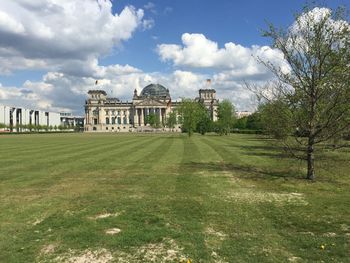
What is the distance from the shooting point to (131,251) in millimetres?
9125

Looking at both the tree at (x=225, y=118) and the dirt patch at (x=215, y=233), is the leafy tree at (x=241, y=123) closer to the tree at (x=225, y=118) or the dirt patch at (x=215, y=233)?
the tree at (x=225, y=118)

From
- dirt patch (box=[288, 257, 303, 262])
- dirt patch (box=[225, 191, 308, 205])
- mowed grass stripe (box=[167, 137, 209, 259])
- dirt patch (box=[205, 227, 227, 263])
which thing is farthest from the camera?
dirt patch (box=[225, 191, 308, 205])

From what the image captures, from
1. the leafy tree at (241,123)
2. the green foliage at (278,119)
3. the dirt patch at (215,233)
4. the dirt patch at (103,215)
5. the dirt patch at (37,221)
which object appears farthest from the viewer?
the leafy tree at (241,123)

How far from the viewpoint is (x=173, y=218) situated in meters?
12.1

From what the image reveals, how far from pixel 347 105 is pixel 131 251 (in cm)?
1420

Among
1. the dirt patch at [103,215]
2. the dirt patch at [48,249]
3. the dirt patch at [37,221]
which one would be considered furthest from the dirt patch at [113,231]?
the dirt patch at [37,221]

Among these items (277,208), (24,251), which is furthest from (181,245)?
(277,208)

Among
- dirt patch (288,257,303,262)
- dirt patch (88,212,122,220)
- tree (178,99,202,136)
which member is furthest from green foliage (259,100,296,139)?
tree (178,99,202,136)

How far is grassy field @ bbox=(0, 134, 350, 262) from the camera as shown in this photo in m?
9.07

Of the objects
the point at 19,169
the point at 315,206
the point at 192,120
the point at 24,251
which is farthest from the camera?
the point at 192,120

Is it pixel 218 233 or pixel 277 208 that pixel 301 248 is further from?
pixel 277 208

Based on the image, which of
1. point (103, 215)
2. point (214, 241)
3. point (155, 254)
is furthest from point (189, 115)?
point (155, 254)

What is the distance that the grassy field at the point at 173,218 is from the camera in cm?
907

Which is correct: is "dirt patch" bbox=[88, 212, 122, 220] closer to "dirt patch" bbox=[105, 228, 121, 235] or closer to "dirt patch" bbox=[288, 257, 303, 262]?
"dirt patch" bbox=[105, 228, 121, 235]
